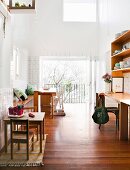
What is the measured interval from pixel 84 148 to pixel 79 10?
706cm

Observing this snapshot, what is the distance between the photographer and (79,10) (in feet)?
31.8

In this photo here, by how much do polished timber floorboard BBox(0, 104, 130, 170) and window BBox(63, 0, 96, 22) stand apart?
5116 mm

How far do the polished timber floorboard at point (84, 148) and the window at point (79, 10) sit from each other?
5.12 meters

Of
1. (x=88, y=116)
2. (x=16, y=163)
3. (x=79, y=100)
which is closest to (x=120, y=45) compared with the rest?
(x=88, y=116)

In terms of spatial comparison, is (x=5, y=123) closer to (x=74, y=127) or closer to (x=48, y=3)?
(x=74, y=127)

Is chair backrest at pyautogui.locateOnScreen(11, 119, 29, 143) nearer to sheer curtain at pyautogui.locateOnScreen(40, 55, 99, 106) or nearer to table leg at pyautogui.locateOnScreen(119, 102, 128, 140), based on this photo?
table leg at pyautogui.locateOnScreen(119, 102, 128, 140)

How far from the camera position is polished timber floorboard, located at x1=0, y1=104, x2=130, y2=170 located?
3117 mm

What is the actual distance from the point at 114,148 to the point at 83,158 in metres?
0.71

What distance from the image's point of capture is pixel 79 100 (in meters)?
10.1

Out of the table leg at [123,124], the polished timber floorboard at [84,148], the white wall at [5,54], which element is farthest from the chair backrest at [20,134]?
the table leg at [123,124]

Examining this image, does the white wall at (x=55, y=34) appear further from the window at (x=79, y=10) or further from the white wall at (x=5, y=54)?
the white wall at (x=5, y=54)

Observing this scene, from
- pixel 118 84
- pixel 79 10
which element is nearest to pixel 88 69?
pixel 79 10

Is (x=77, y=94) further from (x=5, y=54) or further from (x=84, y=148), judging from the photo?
(x=5, y=54)

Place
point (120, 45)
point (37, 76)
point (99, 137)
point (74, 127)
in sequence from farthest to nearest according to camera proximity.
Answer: point (37, 76)
point (120, 45)
point (74, 127)
point (99, 137)
